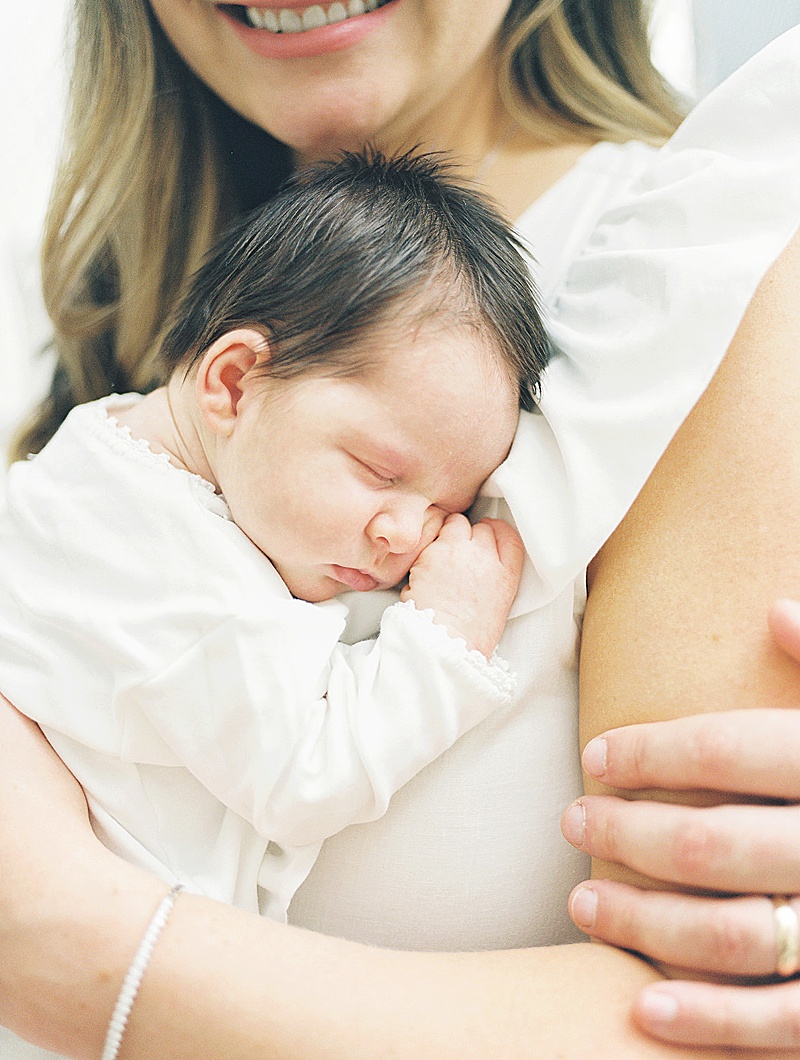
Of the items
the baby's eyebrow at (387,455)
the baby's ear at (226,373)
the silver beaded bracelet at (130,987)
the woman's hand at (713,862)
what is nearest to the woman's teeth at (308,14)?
the baby's ear at (226,373)

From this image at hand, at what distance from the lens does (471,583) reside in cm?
88

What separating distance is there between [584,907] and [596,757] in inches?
4.7

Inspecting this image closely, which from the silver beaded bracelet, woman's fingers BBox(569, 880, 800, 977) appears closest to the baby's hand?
woman's fingers BBox(569, 880, 800, 977)

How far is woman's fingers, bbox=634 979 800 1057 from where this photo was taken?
667 mm

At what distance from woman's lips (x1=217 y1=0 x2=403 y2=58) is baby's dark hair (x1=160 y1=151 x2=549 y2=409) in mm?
169

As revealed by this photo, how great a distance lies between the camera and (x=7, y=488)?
3.26ft

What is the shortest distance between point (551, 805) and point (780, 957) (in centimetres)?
24

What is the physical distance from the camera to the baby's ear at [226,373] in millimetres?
936

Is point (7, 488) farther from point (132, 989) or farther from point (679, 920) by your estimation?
point (679, 920)

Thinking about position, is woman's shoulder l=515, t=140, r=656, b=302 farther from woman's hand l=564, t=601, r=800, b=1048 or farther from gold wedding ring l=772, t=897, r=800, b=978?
gold wedding ring l=772, t=897, r=800, b=978

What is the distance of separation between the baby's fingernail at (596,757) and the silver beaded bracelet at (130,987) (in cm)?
37

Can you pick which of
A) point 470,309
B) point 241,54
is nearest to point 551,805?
point 470,309

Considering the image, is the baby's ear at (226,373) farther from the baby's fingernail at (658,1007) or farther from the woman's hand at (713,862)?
the baby's fingernail at (658,1007)

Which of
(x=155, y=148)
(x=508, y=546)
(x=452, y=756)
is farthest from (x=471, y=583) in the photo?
(x=155, y=148)
